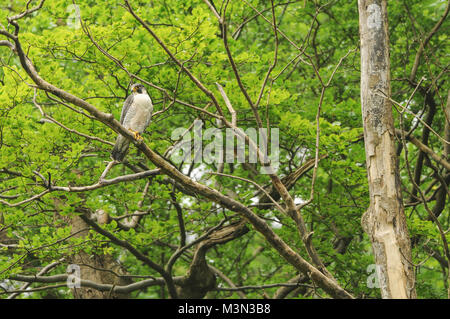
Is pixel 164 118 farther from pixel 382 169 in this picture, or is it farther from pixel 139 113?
pixel 382 169

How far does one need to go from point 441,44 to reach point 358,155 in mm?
2667

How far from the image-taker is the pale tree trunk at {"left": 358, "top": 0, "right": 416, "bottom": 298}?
4090 millimetres

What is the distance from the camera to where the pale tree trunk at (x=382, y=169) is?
4090 millimetres

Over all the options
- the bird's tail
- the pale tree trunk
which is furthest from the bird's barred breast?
the pale tree trunk

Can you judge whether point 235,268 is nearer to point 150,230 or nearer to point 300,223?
point 150,230

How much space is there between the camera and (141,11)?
6.40 meters

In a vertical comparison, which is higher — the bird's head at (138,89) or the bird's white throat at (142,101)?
the bird's head at (138,89)

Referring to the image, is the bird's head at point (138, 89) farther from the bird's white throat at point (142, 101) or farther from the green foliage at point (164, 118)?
the bird's white throat at point (142, 101)

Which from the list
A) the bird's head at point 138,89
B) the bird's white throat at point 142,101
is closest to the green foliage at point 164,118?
the bird's head at point 138,89

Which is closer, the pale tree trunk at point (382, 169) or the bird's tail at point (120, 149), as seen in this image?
the pale tree trunk at point (382, 169)

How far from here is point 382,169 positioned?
4301mm

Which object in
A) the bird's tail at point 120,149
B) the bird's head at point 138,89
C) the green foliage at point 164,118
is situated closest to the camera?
the bird's tail at point 120,149

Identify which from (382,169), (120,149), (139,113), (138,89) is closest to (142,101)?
(139,113)

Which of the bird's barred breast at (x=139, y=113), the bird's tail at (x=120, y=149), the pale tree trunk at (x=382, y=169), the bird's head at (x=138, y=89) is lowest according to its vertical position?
the pale tree trunk at (x=382, y=169)
